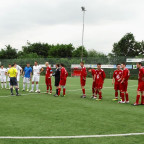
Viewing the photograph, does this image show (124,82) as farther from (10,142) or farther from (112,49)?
(112,49)

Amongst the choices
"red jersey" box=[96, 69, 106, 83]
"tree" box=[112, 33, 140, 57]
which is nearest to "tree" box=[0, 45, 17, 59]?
"tree" box=[112, 33, 140, 57]

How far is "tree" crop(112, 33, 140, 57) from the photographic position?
76.4 metres

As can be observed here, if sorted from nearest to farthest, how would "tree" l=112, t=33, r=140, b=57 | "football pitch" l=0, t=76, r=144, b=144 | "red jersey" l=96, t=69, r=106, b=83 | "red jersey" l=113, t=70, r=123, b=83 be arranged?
"football pitch" l=0, t=76, r=144, b=144 < "red jersey" l=96, t=69, r=106, b=83 < "red jersey" l=113, t=70, r=123, b=83 < "tree" l=112, t=33, r=140, b=57

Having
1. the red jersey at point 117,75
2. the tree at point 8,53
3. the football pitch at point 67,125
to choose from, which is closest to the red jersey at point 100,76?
the red jersey at point 117,75

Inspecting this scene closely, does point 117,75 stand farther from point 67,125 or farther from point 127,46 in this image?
point 127,46

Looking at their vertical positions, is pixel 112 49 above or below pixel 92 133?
above

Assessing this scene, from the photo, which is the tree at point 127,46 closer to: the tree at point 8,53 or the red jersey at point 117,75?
the tree at point 8,53

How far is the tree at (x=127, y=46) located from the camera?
76438 mm

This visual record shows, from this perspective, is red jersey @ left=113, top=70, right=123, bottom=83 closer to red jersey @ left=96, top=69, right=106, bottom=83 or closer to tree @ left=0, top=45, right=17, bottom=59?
red jersey @ left=96, top=69, right=106, bottom=83

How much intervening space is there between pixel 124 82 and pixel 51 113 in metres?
4.85

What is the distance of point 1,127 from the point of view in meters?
7.01

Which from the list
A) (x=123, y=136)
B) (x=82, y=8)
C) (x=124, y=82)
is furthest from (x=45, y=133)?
(x=82, y=8)

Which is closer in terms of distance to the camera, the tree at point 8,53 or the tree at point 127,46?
the tree at point 127,46


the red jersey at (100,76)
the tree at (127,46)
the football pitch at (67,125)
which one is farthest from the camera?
the tree at (127,46)
